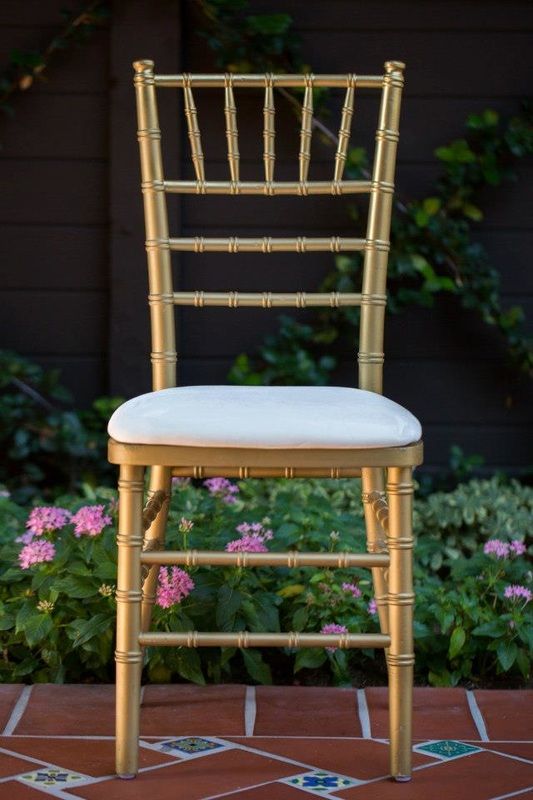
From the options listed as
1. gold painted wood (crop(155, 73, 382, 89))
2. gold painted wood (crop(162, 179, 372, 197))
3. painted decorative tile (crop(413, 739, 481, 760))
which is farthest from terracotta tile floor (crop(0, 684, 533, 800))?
gold painted wood (crop(155, 73, 382, 89))

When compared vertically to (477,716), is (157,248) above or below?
above

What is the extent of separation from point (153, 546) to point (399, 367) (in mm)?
Answer: 1472

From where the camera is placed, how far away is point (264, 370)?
3.12 meters

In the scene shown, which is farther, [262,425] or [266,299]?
[266,299]

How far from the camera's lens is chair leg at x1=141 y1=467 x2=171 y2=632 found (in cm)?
183

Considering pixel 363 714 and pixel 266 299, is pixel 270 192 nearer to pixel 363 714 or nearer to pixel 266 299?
pixel 266 299

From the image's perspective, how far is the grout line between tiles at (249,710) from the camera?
180cm

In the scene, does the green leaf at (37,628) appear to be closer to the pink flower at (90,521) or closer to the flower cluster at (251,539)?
the pink flower at (90,521)

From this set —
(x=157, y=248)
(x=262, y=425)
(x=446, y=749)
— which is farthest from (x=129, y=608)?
(x=157, y=248)

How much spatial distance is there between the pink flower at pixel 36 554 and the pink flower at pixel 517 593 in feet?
2.58

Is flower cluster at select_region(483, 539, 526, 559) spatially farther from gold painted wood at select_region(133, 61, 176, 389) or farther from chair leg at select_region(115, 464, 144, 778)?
chair leg at select_region(115, 464, 144, 778)

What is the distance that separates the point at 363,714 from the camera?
1.86 metres

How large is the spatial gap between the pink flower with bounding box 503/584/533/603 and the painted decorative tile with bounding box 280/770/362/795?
555 mm

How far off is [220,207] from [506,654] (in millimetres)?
1557
